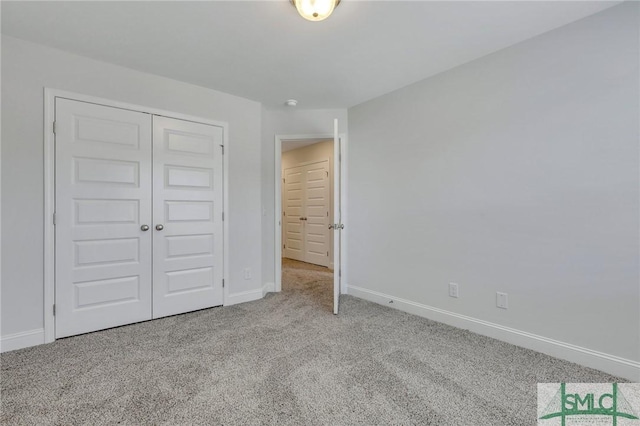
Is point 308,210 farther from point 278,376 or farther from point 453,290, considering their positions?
point 278,376

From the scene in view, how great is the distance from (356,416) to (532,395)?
3.42ft

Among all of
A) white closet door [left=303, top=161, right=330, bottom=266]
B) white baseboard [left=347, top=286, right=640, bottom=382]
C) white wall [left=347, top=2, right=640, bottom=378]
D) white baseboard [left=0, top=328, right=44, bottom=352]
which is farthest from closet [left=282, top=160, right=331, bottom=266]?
white baseboard [left=0, top=328, right=44, bottom=352]

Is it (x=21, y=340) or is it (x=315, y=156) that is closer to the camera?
(x=21, y=340)

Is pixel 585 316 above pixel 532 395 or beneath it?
above

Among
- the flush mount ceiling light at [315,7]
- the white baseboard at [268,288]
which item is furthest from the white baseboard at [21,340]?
the flush mount ceiling light at [315,7]

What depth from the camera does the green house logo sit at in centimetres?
143

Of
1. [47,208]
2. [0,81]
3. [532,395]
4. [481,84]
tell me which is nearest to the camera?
[532,395]

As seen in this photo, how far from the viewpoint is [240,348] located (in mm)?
2182

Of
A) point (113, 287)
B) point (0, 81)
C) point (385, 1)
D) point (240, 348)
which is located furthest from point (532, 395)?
point (0, 81)

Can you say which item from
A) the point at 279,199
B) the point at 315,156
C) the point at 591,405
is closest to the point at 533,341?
the point at 591,405

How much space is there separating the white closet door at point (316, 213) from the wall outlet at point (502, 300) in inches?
128

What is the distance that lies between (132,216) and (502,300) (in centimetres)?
335

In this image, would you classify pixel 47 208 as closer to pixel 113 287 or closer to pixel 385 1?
pixel 113 287

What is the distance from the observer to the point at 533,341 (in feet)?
7.11
